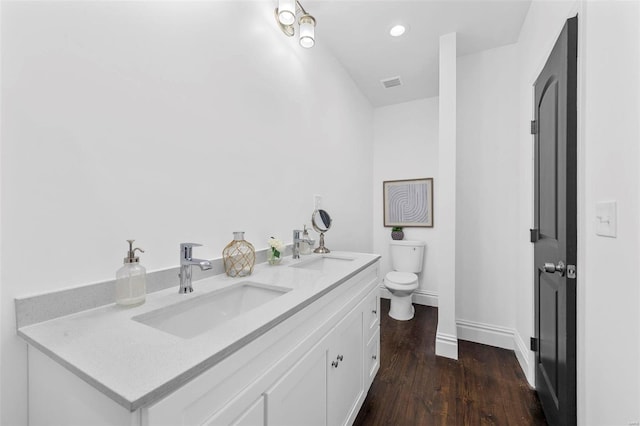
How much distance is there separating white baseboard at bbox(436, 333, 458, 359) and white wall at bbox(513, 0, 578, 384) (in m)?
0.44

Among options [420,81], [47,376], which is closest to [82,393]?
[47,376]

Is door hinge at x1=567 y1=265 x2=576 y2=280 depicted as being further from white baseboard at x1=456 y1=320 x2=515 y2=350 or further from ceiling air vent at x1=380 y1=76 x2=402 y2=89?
ceiling air vent at x1=380 y1=76 x2=402 y2=89

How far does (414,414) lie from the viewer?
59.1 inches

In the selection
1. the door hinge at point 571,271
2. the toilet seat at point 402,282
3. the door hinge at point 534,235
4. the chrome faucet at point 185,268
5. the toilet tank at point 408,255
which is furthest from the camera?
the toilet tank at point 408,255

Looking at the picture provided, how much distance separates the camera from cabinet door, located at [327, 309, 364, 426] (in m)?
1.12

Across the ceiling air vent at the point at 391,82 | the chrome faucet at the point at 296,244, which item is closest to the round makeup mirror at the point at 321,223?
the chrome faucet at the point at 296,244

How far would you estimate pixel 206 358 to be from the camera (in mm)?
534

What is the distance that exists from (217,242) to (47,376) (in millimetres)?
693

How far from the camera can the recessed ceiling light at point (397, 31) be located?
6.78ft

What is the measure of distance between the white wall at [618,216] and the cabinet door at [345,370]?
2.90 feet

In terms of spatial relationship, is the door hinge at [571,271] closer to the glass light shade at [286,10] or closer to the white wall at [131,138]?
the white wall at [131,138]

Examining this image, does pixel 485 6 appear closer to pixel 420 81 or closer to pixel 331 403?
pixel 420 81

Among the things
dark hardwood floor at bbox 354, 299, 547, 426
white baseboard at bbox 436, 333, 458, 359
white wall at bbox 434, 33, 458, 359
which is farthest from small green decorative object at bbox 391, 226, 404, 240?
white baseboard at bbox 436, 333, 458, 359

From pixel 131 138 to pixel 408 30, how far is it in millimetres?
2109
